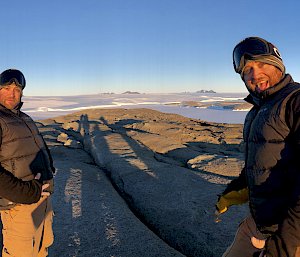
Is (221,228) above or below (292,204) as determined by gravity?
below

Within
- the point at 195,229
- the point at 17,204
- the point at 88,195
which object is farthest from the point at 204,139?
the point at 17,204

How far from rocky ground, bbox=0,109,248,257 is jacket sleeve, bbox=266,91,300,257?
2738 millimetres

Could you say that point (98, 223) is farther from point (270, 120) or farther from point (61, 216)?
point (270, 120)

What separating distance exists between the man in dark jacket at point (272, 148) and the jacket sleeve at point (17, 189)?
6.68 feet

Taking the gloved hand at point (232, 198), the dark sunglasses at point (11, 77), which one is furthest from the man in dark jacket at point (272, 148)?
the dark sunglasses at point (11, 77)

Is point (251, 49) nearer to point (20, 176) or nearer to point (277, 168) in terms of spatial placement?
point (277, 168)

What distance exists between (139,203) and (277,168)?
15.1 feet

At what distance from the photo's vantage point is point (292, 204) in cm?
178

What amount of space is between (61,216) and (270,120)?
15.2ft

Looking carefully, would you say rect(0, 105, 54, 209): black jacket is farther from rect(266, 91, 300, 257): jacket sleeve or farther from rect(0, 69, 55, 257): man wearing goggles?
rect(266, 91, 300, 257): jacket sleeve

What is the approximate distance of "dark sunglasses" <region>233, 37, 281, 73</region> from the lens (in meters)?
2.22

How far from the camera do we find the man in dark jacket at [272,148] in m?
1.82

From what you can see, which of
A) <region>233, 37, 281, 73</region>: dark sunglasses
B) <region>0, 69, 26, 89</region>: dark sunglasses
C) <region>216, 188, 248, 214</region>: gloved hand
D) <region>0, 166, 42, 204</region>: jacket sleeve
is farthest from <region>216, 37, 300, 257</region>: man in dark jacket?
<region>0, 69, 26, 89</region>: dark sunglasses

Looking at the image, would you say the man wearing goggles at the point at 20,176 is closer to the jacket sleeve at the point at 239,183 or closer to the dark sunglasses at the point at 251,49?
the jacket sleeve at the point at 239,183
